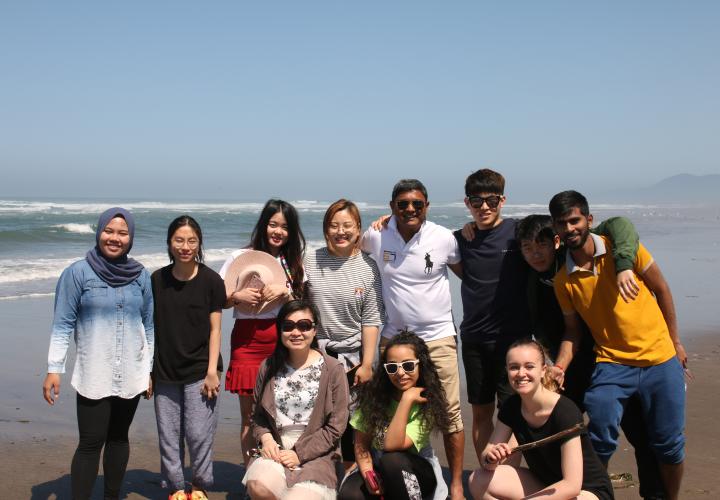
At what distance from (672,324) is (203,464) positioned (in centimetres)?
286

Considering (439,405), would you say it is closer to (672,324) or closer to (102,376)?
(672,324)

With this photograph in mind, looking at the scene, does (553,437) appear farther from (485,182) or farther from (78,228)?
(78,228)

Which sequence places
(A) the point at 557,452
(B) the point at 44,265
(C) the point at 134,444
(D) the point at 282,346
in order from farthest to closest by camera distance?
(B) the point at 44,265, (C) the point at 134,444, (D) the point at 282,346, (A) the point at 557,452

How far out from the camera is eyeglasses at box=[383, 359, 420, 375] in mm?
3953

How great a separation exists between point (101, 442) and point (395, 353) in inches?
68.2

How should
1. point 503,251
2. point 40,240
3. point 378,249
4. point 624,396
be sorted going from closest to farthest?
point 624,396 < point 503,251 < point 378,249 < point 40,240

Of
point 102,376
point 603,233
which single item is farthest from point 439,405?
point 102,376

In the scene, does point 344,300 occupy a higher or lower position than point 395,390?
higher

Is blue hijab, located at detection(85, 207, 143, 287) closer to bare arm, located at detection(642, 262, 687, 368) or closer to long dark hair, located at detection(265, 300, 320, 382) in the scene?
long dark hair, located at detection(265, 300, 320, 382)

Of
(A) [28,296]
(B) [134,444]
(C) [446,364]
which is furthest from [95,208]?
(C) [446,364]

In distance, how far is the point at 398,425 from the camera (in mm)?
3891

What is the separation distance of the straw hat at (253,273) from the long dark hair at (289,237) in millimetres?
107

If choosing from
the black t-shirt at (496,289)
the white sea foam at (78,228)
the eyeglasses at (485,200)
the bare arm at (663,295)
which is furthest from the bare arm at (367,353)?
the white sea foam at (78,228)

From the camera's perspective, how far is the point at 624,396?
12.5 feet
